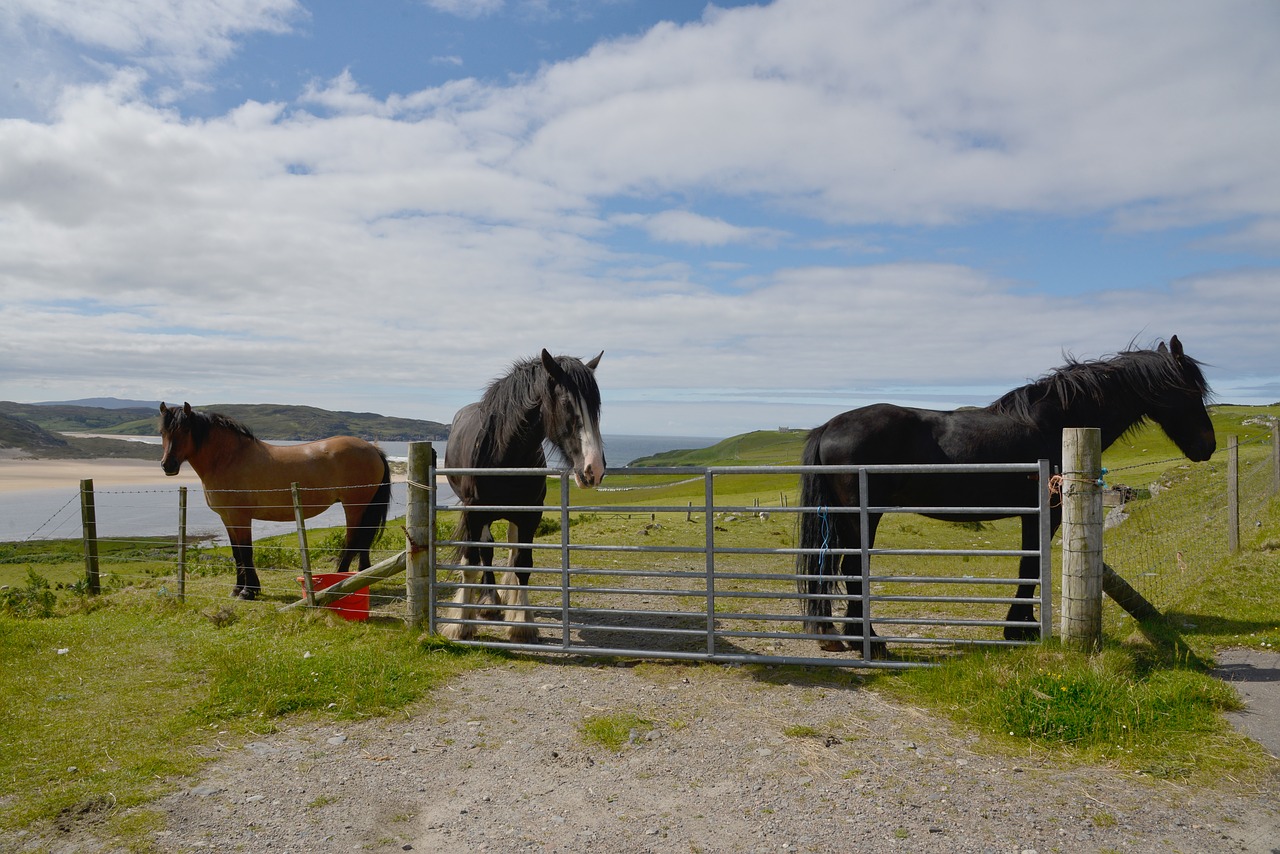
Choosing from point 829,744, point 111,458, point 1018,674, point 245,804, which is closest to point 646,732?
point 829,744

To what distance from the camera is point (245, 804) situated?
3.49 m

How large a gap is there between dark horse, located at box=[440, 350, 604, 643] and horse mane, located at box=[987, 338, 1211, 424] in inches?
150

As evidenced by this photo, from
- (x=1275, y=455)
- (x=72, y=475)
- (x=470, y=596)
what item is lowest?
(x=72, y=475)

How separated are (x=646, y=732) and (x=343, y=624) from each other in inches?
151

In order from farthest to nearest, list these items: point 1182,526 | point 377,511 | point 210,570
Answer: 1. point 1182,526
2. point 210,570
3. point 377,511

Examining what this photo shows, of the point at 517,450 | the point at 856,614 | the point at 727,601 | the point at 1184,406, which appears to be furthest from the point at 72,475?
the point at 1184,406

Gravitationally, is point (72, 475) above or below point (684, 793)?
below

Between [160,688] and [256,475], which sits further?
[256,475]

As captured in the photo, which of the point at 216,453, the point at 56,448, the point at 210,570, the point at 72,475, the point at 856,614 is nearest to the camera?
the point at 856,614

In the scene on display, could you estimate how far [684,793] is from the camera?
142 inches

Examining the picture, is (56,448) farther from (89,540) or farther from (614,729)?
(614,729)

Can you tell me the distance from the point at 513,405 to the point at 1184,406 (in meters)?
6.15

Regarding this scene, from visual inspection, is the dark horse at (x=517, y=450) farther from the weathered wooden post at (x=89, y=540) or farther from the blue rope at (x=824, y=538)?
the weathered wooden post at (x=89, y=540)

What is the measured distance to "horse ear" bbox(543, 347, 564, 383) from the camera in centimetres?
563
